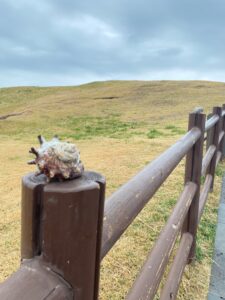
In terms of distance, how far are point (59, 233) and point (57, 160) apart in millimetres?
142

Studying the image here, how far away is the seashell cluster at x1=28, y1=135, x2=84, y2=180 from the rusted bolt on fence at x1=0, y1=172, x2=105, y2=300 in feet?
0.06

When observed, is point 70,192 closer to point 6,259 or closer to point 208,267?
point 6,259

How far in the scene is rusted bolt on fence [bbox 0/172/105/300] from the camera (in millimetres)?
694

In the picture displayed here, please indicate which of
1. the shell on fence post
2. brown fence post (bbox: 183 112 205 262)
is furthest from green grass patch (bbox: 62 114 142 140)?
the shell on fence post

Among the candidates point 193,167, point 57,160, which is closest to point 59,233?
point 57,160

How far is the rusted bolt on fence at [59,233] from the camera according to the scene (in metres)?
0.69

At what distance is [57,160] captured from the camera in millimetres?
Result: 715

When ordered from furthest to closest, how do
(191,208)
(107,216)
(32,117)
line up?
(32,117)
(191,208)
(107,216)

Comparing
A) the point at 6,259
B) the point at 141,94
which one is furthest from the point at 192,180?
the point at 141,94

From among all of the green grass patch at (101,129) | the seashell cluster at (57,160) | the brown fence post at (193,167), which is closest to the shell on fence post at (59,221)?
the seashell cluster at (57,160)

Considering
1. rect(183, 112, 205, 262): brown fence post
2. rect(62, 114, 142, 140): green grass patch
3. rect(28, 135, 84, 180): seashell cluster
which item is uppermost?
rect(28, 135, 84, 180): seashell cluster

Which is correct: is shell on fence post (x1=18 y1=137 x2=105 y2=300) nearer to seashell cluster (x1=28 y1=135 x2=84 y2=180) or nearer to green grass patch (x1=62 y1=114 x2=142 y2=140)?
seashell cluster (x1=28 y1=135 x2=84 y2=180)

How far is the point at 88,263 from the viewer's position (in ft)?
2.55

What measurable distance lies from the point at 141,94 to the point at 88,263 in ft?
91.5
